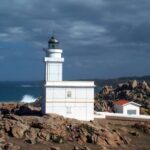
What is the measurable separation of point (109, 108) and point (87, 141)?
39.8 feet

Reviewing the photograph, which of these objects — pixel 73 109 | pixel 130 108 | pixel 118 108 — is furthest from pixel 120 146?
pixel 118 108

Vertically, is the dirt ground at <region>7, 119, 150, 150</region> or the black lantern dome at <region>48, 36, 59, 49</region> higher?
the black lantern dome at <region>48, 36, 59, 49</region>

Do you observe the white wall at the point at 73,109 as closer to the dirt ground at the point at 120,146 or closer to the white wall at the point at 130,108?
the dirt ground at the point at 120,146

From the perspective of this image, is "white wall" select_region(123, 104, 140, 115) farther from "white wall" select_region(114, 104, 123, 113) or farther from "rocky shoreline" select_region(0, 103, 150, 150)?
"rocky shoreline" select_region(0, 103, 150, 150)

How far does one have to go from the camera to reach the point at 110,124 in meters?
35.1

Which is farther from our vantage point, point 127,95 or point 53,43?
point 127,95

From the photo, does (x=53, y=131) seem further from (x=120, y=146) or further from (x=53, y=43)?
(x=53, y=43)

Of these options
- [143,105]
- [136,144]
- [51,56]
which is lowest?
[136,144]

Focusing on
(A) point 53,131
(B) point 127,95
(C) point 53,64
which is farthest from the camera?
(B) point 127,95

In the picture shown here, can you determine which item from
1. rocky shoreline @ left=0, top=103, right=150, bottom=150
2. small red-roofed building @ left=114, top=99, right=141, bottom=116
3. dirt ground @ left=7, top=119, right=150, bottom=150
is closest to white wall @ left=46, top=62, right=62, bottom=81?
rocky shoreline @ left=0, top=103, right=150, bottom=150

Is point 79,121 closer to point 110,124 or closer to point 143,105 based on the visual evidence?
point 110,124

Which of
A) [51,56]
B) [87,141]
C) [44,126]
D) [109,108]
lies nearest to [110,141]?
[87,141]

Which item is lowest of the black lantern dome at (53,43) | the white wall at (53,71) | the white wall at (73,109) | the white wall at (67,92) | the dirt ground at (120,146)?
the dirt ground at (120,146)

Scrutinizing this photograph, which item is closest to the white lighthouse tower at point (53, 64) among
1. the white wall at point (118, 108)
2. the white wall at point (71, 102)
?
the white wall at point (71, 102)
